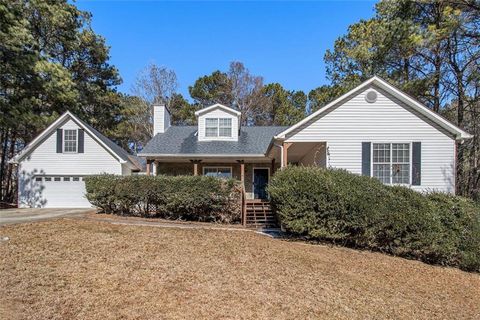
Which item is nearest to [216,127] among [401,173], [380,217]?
[401,173]

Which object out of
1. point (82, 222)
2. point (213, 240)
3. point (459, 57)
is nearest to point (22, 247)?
point (82, 222)

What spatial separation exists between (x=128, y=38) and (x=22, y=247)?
1317 centimetres

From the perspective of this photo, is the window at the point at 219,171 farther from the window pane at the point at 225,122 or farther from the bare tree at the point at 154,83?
the bare tree at the point at 154,83

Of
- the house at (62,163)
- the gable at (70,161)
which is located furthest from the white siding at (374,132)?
the house at (62,163)

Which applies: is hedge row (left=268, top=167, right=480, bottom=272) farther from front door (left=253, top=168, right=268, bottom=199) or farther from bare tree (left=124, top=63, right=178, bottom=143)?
bare tree (left=124, top=63, right=178, bottom=143)

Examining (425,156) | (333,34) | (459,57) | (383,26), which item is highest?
(333,34)

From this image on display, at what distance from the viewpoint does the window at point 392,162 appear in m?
12.1

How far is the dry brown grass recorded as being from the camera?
4.73m

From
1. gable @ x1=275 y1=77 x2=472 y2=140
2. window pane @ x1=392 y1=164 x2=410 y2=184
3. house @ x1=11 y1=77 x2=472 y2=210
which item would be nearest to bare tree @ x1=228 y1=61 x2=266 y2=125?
house @ x1=11 y1=77 x2=472 y2=210

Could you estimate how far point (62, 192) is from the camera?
18734mm

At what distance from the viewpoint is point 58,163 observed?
18906 mm

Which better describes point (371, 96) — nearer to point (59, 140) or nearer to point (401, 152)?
point (401, 152)

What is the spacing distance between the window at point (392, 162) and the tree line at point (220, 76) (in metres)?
5.65

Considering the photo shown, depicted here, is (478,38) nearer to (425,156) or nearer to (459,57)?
(459,57)
